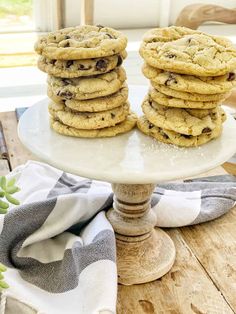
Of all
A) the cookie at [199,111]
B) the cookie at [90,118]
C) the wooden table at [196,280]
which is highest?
the cookie at [199,111]

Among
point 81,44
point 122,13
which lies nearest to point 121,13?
point 122,13

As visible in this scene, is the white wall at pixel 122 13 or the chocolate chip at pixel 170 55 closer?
the chocolate chip at pixel 170 55

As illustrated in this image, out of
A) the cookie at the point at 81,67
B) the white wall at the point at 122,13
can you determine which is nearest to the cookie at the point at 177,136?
the cookie at the point at 81,67

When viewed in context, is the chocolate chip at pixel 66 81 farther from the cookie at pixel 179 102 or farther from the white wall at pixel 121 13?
the white wall at pixel 121 13

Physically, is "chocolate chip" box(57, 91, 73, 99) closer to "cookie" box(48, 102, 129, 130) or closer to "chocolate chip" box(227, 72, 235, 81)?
"cookie" box(48, 102, 129, 130)

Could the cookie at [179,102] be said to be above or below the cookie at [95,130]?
above

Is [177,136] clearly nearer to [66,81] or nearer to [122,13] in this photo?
[66,81]

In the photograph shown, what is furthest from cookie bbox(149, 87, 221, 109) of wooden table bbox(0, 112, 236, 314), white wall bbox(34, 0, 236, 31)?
white wall bbox(34, 0, 236, 31)

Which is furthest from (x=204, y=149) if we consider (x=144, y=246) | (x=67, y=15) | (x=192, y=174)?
(x=67, y=15)
